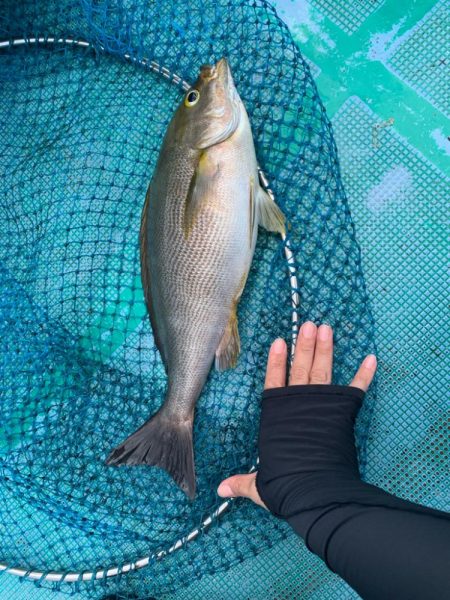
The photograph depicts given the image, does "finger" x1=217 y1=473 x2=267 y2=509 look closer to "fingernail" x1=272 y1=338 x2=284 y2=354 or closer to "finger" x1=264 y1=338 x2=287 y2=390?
"finger" x1=264 y1=338 x2=287 y2=390

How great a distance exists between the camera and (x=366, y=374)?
1770mm

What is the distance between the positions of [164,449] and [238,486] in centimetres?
26

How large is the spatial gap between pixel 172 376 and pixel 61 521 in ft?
2.37

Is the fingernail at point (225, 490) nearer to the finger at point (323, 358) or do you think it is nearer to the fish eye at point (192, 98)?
the finger at point (323, 358)

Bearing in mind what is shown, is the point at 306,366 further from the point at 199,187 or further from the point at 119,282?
the point at 119,282

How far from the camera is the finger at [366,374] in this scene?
1.77 metres

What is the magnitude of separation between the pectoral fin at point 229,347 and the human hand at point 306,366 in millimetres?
116

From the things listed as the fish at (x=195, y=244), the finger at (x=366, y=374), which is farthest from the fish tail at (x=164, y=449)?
the finger at (x=366, y=374)

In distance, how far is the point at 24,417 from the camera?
6.84ft

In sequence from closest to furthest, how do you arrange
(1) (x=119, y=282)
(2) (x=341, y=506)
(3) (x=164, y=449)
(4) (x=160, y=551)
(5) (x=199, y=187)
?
1. (2) (x=341, y=506)
2. (5) (x=199, y=187)
3. (3) (x=164, y=449)
4. (4) (x=160, y=551)
5. (1) (x=119, y=282)

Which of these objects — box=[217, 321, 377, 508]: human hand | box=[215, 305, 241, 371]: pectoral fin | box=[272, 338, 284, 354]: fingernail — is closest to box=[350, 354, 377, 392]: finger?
box=[217, 321, 377, 508]: human hand

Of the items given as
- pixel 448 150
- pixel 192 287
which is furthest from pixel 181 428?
pixel 448 150

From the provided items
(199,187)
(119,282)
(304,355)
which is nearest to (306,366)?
(304,355)

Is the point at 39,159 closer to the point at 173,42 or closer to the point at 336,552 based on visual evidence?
the point at 173,42
